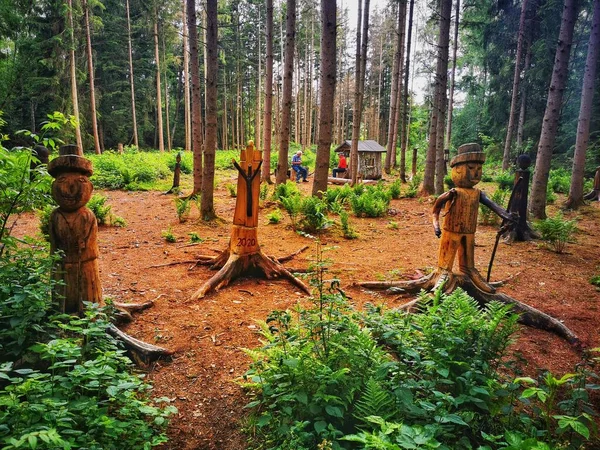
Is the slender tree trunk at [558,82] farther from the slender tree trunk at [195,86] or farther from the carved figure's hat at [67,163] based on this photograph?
the carved figure's hat at [67,163]

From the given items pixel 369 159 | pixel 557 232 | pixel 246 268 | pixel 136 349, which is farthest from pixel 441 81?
pixel 136 349

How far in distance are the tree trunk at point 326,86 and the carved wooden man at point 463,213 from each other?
18.3 feet

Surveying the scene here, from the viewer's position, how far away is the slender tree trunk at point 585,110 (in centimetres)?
1024

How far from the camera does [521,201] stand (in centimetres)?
776

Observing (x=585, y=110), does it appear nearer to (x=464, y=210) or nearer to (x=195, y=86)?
(x=464, y=210)

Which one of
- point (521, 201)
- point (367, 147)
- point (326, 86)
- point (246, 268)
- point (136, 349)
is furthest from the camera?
point (367, 147)

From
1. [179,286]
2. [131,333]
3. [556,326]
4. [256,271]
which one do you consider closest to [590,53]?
[556,326]

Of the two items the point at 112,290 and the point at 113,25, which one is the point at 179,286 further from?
the point at 113,25

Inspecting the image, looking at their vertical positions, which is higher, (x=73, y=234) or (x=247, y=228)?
(x=73, y=234)

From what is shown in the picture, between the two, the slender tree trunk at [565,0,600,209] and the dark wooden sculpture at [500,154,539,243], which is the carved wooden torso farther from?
the slender tree trunk at [565,0,600,209]

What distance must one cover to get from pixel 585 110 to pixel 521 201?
5.52 metres

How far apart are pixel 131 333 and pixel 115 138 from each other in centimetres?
3336

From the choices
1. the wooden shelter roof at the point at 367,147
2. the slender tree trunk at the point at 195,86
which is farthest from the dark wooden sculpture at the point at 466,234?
the wooden shelter roof at the point at 367,147

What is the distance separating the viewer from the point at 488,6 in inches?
822
